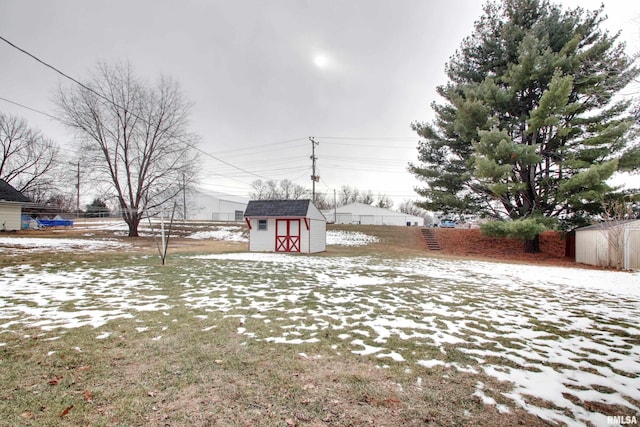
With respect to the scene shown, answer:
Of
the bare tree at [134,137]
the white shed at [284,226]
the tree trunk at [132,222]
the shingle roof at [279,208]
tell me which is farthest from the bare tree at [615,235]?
the tree trunk at [132,222]

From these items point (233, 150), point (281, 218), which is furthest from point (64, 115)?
point (281, 218)

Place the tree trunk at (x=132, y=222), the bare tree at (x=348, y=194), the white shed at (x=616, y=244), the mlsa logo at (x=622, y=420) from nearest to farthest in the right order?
the mlsa logo at (x=622, y=420), the white shed at (x=616, y=244), the tree trunk at (x=132, y=222), the bare tree at (x=348, y=194)

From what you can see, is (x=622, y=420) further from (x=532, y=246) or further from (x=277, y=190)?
(x=277, y=190)

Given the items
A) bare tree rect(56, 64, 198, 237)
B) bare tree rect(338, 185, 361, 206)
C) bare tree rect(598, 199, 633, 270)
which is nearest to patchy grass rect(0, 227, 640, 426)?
bare tree rect(598, 199, 633, 270)

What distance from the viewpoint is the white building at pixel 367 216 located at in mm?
47406

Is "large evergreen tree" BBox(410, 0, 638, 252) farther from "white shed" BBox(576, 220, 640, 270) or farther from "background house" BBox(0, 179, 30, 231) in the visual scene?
"background house" BBox(0, 179, 30, 231)

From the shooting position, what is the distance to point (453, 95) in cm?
1812

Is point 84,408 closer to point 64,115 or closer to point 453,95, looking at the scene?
point 453,95

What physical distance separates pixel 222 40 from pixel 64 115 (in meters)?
17.5

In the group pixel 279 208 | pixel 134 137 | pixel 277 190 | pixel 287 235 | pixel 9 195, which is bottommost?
pixel 287 235

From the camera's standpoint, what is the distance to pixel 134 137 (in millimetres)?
24656

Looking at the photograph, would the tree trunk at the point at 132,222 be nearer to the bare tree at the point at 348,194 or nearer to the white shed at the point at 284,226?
the white shed at the point at 284,226

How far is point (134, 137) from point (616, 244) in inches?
1277

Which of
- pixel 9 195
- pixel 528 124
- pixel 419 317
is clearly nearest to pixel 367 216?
pixel 528 124
